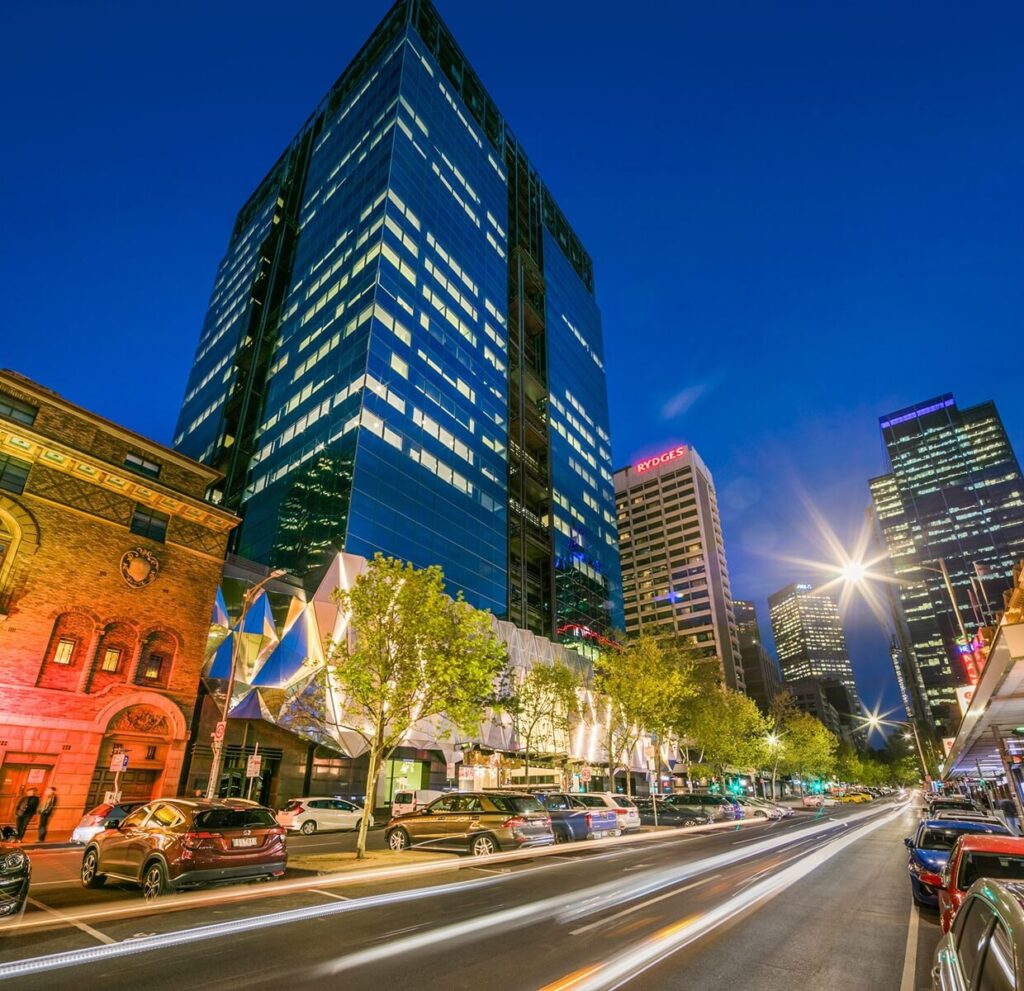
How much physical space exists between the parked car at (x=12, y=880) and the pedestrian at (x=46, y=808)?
16.4 m

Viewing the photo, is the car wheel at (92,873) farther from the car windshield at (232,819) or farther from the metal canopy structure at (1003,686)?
the metal canopy structure at (1003,686)

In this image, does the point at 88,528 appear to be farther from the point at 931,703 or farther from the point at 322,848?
the point at 931,703

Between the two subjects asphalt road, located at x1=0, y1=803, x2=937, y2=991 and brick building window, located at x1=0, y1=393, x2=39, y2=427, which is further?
brick building window, located at x1=0, y1=393, x2=39, y2=427

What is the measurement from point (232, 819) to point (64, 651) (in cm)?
1784

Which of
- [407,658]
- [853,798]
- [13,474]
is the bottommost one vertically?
[853,798]

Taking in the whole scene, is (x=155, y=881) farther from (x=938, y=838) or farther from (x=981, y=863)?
(x=938, y=838)

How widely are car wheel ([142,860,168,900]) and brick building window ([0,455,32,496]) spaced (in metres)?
20.2

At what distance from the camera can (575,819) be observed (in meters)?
22.0

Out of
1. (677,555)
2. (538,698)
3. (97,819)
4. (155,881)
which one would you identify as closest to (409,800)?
(538,698)

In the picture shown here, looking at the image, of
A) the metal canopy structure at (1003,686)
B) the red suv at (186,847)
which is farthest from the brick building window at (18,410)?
the metal canopy structure at (1003,686)

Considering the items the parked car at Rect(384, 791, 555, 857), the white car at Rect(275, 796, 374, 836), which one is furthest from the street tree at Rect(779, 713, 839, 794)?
the parked car at Rect(384, 791, 555, 857)

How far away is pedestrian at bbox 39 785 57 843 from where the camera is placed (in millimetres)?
21016

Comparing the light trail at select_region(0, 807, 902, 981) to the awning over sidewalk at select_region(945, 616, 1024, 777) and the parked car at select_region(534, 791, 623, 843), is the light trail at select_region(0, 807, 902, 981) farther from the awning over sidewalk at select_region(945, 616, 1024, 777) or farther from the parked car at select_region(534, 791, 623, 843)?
the awning over sidewalk at select_region(945, 616, 1024, 777)

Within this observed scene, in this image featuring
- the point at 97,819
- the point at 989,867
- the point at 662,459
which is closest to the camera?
the point at 989,867
